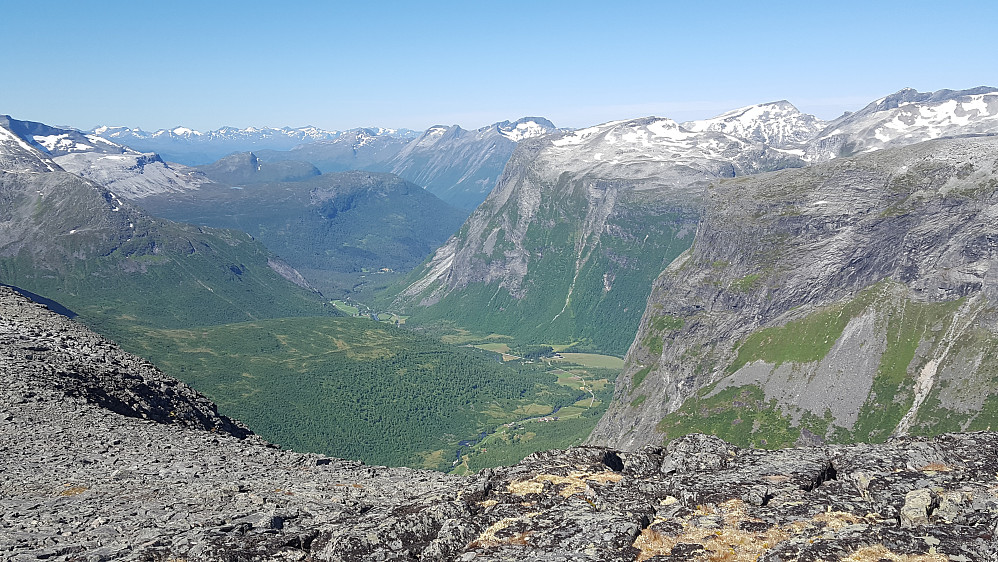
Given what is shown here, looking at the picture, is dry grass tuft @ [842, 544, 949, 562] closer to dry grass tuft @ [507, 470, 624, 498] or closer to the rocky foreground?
the rocky foreground

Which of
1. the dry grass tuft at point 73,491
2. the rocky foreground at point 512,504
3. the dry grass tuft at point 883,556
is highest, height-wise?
the dry grass tuft at point 883,556

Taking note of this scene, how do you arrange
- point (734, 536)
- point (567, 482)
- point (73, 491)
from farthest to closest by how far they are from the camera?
point (73, 491), point (567, 482), point (734, 536)

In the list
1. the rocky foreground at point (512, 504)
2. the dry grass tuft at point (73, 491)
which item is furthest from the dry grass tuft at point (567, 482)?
the dry grass tuft at point (73, 491)

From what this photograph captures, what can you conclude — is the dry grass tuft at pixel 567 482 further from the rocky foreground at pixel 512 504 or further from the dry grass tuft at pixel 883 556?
the dry grass tuft at pixel 883 556

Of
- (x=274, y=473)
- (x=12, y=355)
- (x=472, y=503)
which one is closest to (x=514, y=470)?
(x=472, y=503)

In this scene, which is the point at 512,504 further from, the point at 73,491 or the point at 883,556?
the point at 73,491

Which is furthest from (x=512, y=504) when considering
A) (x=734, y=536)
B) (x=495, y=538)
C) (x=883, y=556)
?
(x=883, y=556)

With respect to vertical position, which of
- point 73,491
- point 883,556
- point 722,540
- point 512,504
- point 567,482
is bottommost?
point 73,491

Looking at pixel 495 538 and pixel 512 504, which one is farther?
pixel 512 504
